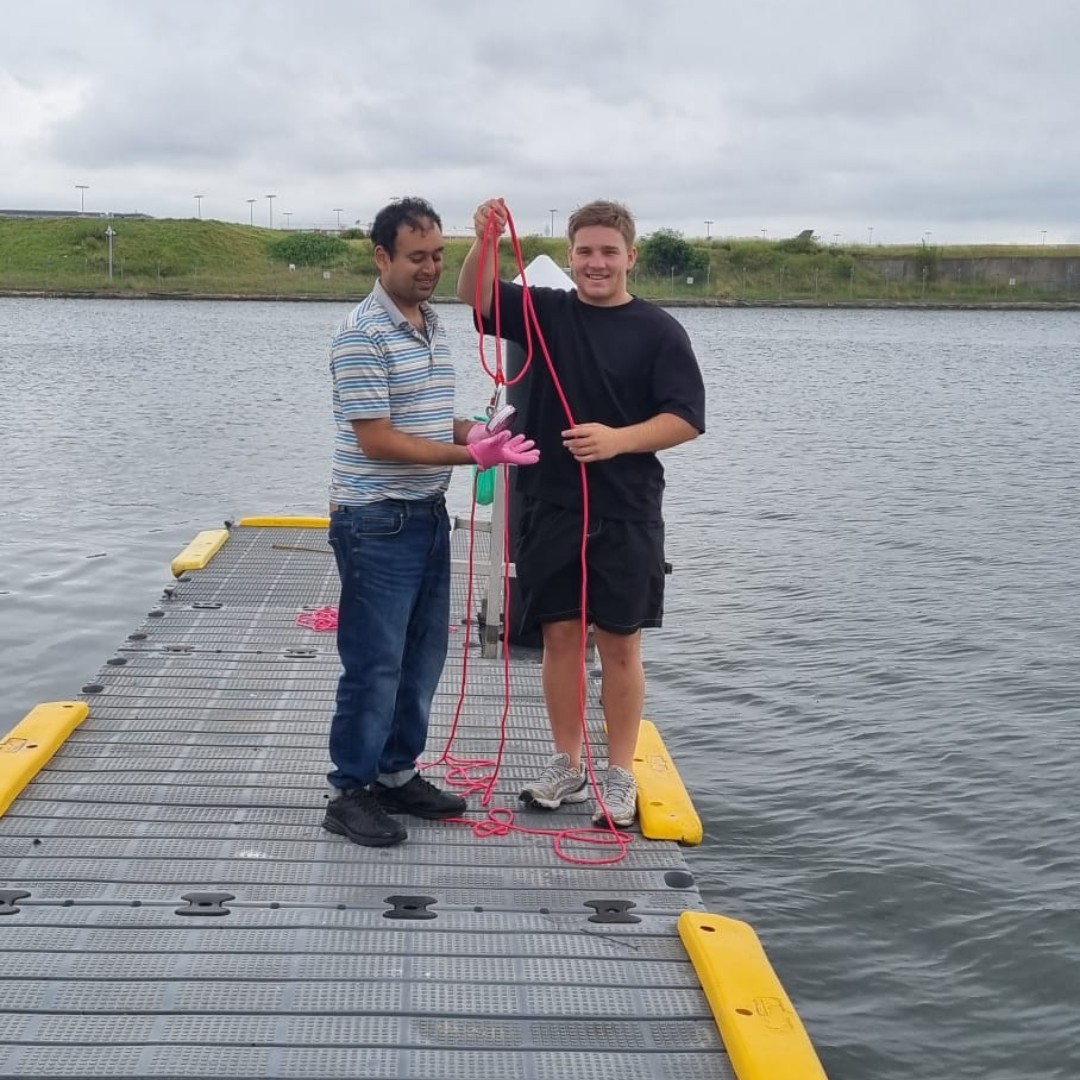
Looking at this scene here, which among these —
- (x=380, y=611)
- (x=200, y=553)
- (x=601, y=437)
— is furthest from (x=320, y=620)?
(x=601, y=437)

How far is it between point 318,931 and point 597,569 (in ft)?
4.84

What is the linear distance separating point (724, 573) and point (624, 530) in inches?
311

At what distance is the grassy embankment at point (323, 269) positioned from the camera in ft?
282

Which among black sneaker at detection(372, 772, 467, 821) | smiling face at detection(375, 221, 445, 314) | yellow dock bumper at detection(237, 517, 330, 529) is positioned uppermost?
smiling face at detection(375, 221, 445, 314)

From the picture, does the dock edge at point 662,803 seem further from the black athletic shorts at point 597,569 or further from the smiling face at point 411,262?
the smiling face at point 411,262

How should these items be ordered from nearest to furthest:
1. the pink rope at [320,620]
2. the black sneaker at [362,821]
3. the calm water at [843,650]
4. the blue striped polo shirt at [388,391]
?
the blue striped polo shirt at [388,391] < the black sneaker at [362,821] < the calm water at [843,650] < the pink rope at [320,620]

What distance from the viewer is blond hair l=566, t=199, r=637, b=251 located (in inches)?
173

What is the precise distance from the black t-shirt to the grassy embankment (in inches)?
3129

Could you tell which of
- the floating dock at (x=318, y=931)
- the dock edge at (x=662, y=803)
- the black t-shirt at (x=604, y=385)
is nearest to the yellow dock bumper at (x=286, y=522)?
the floating dock at (x=318, y=931)

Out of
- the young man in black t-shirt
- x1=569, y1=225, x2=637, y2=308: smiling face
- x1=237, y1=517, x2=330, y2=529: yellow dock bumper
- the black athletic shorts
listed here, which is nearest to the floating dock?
the young man in black t-shirt

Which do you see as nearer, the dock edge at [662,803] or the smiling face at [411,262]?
the smiling face at [411,262]

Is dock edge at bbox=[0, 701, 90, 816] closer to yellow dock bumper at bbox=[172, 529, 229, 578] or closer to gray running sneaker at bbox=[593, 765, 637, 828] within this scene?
gray running sneaker at bbox=[593, 765, 637, 828]

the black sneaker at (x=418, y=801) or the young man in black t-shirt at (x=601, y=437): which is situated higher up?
the young man in black t-shirt at (x=601, y=437)

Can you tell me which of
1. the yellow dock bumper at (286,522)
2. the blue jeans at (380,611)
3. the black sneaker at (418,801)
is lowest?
the yellow dock bumper at (286,522)
